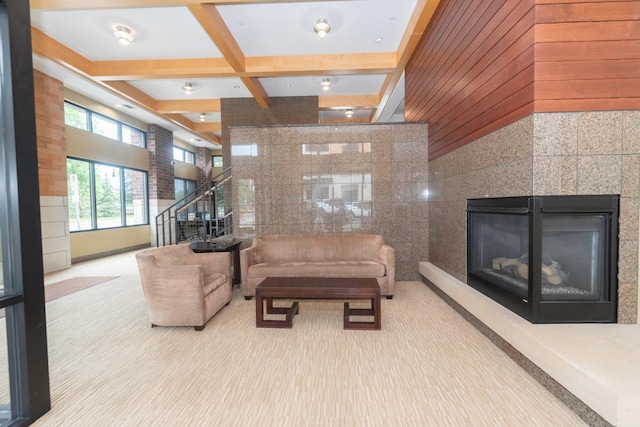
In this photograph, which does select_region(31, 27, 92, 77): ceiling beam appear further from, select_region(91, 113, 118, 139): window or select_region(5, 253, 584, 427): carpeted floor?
select_region(5, 253, 584, 427): carpeted floor

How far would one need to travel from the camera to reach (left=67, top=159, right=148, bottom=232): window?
6990 mm

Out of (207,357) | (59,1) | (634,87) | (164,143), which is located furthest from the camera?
(164,143)

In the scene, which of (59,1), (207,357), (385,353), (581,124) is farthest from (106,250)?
(581,124)

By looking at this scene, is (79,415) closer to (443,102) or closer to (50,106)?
(443,102)

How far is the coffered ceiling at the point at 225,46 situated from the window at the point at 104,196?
1.81 metres

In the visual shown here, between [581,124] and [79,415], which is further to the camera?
[581,124]

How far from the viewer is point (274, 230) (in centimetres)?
520

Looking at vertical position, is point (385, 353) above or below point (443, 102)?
below

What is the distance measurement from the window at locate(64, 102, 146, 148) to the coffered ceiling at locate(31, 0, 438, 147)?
19.3 inches

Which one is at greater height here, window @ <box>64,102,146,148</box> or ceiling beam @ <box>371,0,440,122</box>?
ceiling beam @ <box>371,0,440,122</box>

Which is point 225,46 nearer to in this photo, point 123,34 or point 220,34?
point 220,34

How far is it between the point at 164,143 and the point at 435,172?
29.6ft

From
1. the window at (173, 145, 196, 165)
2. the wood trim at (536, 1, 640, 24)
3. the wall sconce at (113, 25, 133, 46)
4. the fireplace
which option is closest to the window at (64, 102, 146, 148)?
the window at (173, 145, 196, 165)

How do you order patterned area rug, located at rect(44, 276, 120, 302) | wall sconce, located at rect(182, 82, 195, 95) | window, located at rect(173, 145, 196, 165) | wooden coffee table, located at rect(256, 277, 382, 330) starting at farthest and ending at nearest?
window, located at rect(173, 145, 196, 165), wall sconce, located at rect(182, 82, 195, 95), patterned area rug, located at rect(44, 276, 120, 302), wooden coffee table, located at rect(256, 277, 382, 330)
